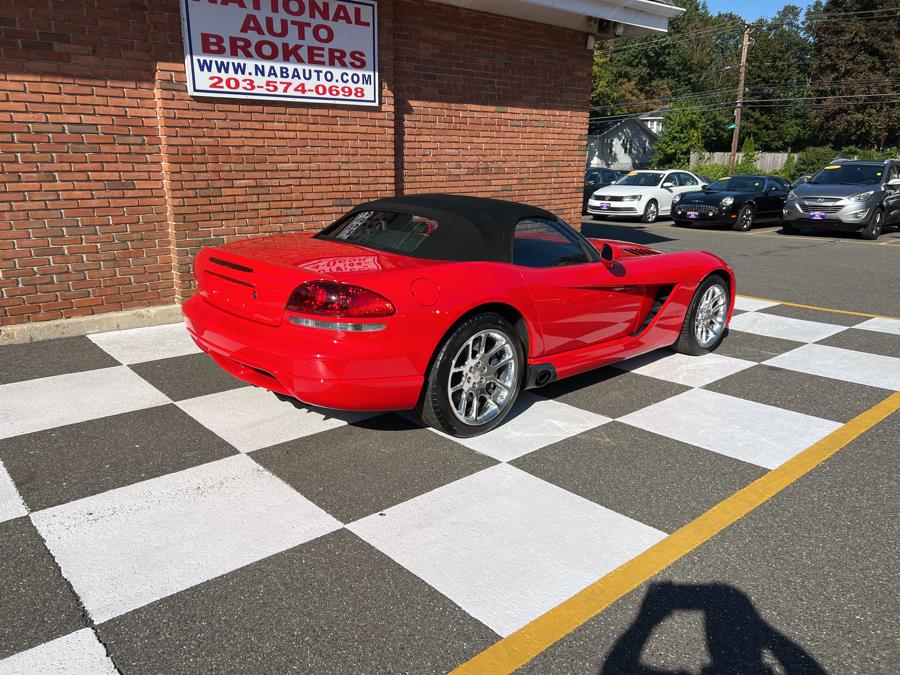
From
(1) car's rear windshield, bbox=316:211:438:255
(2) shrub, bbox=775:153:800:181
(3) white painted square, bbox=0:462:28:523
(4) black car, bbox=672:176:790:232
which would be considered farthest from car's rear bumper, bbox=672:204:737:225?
(2) shrub, bbox=775:153:800:181

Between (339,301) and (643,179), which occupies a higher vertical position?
(643,179)

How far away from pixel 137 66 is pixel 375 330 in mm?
4193

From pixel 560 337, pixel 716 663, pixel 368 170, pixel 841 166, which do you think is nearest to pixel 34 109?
pixel 368 170

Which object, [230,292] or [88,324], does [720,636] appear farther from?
[88,324]

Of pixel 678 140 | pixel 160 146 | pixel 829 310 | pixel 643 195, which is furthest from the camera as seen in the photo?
pixel 678 140

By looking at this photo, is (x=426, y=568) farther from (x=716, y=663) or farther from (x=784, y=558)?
(x=784, y=558)

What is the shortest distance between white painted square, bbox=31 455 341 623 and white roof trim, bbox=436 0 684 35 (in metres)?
6.54

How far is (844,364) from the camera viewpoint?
5.58 metres

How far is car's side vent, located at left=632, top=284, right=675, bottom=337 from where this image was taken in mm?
5043

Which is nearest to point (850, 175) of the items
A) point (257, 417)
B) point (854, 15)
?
point (257, 417)

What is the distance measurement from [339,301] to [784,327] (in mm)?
5288

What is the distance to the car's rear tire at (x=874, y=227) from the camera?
581 inches

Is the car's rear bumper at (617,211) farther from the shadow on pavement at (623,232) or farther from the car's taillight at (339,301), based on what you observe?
the car's taillight at (339,301)

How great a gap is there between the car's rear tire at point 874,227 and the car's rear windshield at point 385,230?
46.5ft
